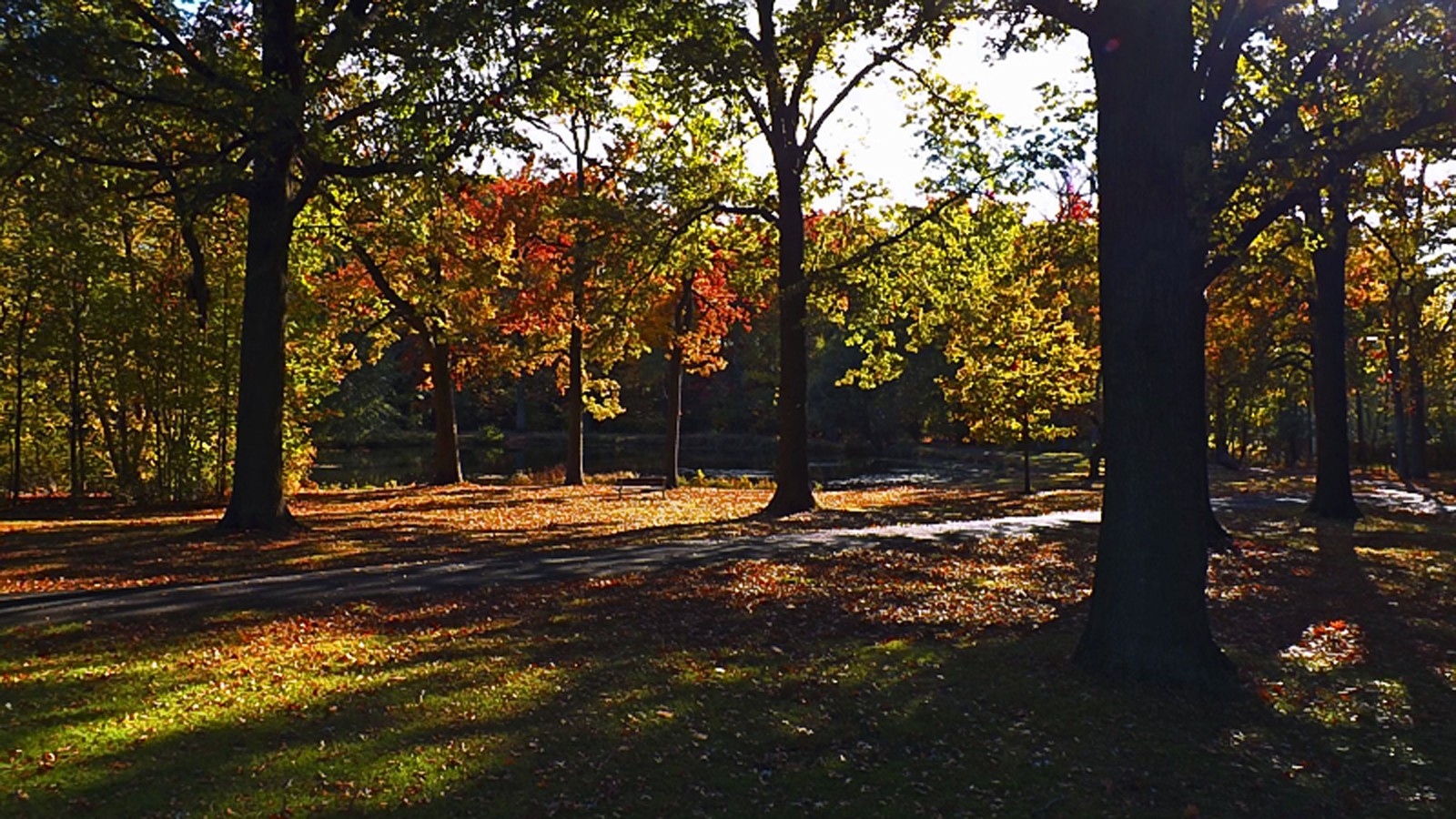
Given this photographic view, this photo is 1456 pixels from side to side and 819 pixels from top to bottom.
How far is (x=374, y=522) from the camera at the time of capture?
57.3 ft

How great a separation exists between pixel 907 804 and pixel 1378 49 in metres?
12.6

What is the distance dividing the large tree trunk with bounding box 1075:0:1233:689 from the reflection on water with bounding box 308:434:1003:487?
26112 mm

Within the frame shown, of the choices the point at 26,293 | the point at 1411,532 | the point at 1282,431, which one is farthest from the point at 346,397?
the point at 1282,431

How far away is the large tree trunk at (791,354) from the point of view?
19828 mm

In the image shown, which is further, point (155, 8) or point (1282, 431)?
point (1282, 431)

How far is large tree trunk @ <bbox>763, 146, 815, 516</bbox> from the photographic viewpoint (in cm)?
1983

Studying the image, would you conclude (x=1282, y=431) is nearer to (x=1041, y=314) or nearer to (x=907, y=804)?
(x=1041, y=314)

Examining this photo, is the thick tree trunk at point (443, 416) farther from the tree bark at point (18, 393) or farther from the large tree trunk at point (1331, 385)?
the large tree trunk at point (1331, 385)

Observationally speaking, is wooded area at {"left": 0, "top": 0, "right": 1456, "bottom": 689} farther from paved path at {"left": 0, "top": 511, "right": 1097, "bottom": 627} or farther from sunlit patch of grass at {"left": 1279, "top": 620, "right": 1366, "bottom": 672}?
paved path at {"left": 0, "top": 511, "right": 1097, "bottom": 627}

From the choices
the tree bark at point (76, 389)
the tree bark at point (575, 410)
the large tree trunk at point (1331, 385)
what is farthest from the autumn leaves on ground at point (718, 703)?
the tree bark at point (575, 410)

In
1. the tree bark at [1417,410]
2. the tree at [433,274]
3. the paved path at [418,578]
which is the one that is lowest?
the paved path at [418,578]

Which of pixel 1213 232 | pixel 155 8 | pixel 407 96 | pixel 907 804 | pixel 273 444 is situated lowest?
pixel 907 804

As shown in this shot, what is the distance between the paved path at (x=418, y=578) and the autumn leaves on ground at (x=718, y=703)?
475mm

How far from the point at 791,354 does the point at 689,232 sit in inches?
137
